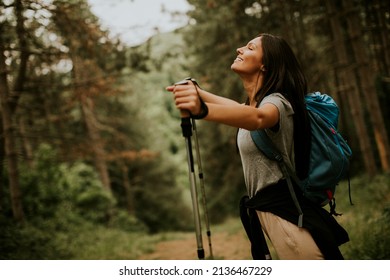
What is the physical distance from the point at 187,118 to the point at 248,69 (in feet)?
2.03

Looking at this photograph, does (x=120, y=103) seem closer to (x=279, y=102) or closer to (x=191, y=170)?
(x=191, y=170)

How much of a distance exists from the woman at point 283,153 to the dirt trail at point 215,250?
5.28 metres

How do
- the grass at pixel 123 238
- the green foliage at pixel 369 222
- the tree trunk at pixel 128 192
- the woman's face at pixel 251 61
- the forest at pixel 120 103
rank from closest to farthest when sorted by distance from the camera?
the woman's face at pixel 251 61 → the green foliage at pixel 369 222 → the grass at pixel 123 238 → the forest at pixel 120 103 → the tree trunk at pixel 128 192

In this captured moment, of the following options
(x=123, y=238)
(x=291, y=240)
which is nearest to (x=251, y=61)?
(x=291, y=240)

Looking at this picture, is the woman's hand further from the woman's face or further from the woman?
the woman's face

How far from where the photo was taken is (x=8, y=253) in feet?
20.7

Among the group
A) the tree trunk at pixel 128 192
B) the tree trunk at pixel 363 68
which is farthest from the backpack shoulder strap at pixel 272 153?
the tree trunk at pixel 128 192

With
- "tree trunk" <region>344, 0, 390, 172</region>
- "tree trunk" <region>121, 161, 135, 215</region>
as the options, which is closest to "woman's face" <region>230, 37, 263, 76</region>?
"tree trunk" <region>344, 0, 390, 172</region>

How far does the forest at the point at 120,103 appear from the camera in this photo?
697cm

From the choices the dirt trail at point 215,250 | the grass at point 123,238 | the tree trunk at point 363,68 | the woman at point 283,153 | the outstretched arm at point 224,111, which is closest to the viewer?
the outstretched arm at point 224,111

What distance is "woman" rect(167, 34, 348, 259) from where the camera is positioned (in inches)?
85.4

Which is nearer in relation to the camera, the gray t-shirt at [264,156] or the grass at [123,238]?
the gray t-shirt at [264,156]

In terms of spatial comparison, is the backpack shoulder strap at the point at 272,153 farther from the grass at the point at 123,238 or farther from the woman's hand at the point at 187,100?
the grass at the point at 123,238
